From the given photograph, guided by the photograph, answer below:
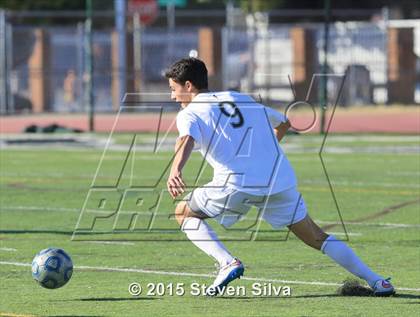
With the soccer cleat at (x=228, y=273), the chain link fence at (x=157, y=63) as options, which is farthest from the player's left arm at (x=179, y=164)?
the chain link fence at (x=157, y=63)

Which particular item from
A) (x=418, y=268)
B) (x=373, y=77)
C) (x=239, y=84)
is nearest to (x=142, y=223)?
(x=418, y=268)

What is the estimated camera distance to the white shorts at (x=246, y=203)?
877 centimetres

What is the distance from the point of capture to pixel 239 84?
37.9 m

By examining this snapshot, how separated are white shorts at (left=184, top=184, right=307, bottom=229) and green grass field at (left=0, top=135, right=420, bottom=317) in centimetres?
64

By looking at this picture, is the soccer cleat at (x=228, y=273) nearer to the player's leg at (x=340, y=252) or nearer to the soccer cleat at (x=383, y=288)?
the player's leg at (x=340, y=252)

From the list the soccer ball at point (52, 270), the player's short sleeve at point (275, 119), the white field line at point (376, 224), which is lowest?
the white field line at point (376, 224)

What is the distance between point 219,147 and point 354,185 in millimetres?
9483

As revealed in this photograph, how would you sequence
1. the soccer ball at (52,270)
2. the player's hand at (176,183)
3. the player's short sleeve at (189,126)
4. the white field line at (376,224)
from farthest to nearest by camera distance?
1. the white field line at (376,224)
2. the soccer ball at (52,270)
3. the player's short sleeve at (189,126)
4. the player's hand at (176,183)

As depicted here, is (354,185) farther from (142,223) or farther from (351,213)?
(142,223)

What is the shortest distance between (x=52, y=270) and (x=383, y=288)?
252 centimetres

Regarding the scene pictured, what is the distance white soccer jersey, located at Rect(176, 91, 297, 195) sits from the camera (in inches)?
340

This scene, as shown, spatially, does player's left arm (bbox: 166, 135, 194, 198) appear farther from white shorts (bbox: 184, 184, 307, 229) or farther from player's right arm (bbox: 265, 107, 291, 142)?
player's right arm (bbox: 265, 107, 291, 142)

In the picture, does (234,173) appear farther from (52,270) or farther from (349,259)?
(52,270)

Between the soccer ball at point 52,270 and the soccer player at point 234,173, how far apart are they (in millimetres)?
973
